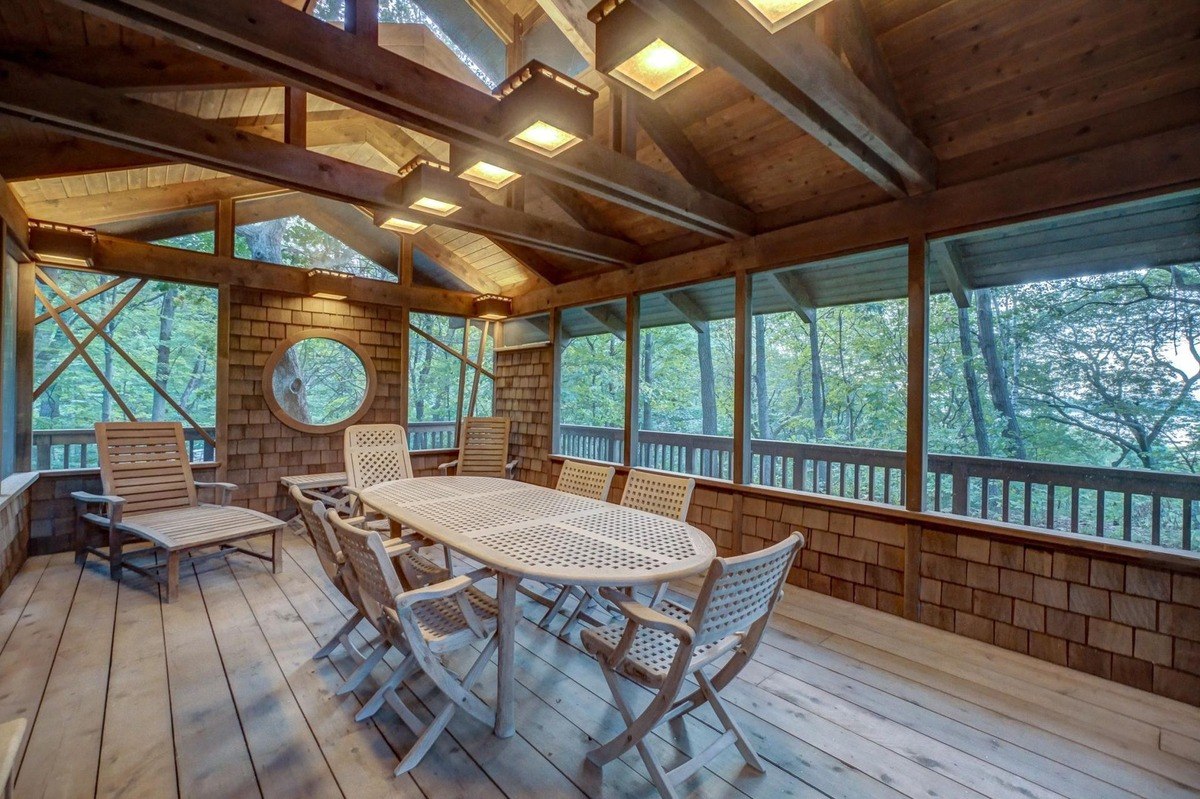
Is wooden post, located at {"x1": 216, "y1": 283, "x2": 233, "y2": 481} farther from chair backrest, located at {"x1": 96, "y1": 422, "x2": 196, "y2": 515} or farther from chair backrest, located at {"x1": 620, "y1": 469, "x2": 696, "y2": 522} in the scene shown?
chair backrest, located at {"x1": 620, "y1": 469, "x2": 696, "y2": 522}

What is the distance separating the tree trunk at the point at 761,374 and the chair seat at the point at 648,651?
3218mm

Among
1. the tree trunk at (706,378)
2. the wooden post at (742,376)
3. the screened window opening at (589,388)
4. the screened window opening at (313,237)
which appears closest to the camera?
the wooden post at (742,376)

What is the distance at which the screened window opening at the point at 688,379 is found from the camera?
17.4 ft

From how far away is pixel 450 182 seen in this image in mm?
3475

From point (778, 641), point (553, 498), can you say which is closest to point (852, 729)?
point (778, 641)

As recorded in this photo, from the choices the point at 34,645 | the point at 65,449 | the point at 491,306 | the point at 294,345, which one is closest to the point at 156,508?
the point at 65,449

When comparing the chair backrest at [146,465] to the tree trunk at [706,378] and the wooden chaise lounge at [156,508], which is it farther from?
the tree trunk at [706,378]

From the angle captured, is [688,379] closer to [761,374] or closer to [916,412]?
[761,374]

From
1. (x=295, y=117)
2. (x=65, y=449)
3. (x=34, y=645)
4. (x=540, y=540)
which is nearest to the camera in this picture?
(x=540, y=540)

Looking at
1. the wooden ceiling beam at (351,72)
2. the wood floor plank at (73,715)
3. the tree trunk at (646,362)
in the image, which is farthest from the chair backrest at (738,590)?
the tree trunk at (646,362)

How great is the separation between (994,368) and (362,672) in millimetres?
4171

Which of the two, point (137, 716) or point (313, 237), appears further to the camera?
point (313, 237)

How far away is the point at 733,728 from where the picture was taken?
203 cm

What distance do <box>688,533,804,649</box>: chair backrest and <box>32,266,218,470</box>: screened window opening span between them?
5355mm
